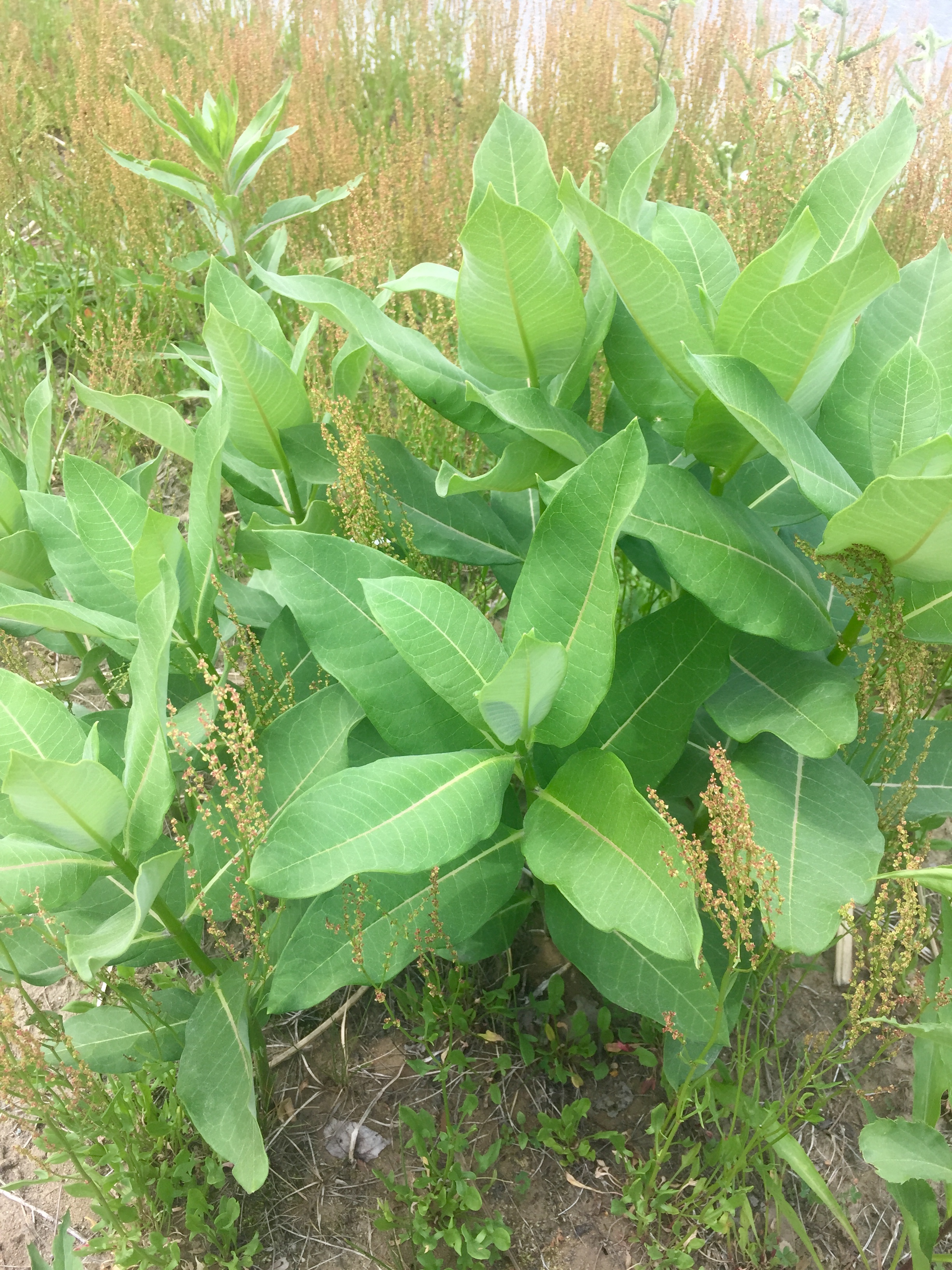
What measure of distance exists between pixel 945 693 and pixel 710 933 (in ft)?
4.17

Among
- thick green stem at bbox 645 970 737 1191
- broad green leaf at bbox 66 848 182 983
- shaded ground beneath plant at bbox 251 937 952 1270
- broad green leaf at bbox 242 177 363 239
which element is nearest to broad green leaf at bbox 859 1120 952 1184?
shaded ground beneath plant at bbox 251 937 952 1270

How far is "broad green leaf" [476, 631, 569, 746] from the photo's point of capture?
2.99 feet

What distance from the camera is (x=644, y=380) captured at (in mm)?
1239

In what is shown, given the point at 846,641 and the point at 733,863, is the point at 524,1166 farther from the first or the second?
the point at 846,641

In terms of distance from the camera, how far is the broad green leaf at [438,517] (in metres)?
1.46

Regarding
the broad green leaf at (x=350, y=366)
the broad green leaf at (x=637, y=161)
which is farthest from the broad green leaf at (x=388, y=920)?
the broad green leaf at (x=637, y=161)

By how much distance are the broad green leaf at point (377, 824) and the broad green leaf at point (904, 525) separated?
0.51 meters

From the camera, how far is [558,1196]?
1.40m

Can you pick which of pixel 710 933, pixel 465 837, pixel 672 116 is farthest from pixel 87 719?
pixel 672 116

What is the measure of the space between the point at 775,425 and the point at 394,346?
1.98 ft

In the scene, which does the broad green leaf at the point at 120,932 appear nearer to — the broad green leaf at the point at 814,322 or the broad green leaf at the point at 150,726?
the broad green leaf at the point at 150,726

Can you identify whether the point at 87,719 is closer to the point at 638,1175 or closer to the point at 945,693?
the point at 638,1175

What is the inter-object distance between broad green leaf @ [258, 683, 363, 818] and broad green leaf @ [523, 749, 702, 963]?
0.33 meters

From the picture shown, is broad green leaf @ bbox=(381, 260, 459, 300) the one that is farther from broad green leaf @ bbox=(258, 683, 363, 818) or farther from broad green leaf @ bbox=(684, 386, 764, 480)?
broad green leaf @ bbox=(258, 683, 363, 818)
